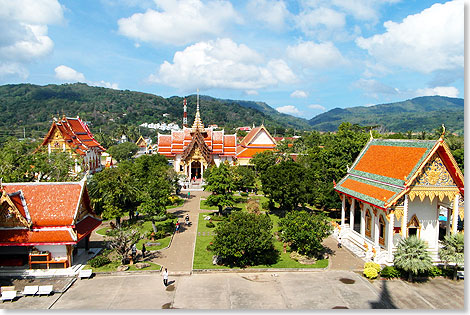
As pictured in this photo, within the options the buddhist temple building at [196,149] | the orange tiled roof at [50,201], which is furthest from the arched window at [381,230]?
the buddhist temple building at [196,149]

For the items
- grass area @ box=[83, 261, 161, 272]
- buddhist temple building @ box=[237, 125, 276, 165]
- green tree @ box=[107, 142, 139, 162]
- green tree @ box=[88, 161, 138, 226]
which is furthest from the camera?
green tree @ box=[107, 142, 139, 162]

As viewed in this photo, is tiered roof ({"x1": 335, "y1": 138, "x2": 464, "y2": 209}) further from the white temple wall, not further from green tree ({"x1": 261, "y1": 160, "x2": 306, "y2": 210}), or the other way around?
green tree ({"x1": 261, "y1": 160, "x2": 306, "y2": 210})

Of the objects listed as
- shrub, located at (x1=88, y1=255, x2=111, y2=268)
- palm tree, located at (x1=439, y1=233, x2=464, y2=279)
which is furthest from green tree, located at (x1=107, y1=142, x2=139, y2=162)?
palm tree, located at (x1=439, y1=233, x2=464, y2=279)

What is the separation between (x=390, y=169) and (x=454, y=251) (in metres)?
6.11

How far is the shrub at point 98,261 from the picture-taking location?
21.0 meters

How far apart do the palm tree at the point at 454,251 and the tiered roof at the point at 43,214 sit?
20907mm

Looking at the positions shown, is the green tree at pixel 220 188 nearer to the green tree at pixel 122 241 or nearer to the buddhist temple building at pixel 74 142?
the green tree at pixel 122 241

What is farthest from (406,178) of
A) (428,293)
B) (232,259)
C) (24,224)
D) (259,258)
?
(24,224)

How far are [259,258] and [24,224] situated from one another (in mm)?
13617

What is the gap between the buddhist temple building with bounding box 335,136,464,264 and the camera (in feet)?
70.7

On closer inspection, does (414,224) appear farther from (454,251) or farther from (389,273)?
(389,273)

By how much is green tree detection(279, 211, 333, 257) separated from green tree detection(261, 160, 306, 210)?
7.38 meters

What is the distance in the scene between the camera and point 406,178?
21422 mm

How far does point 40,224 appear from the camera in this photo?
2031 cm
